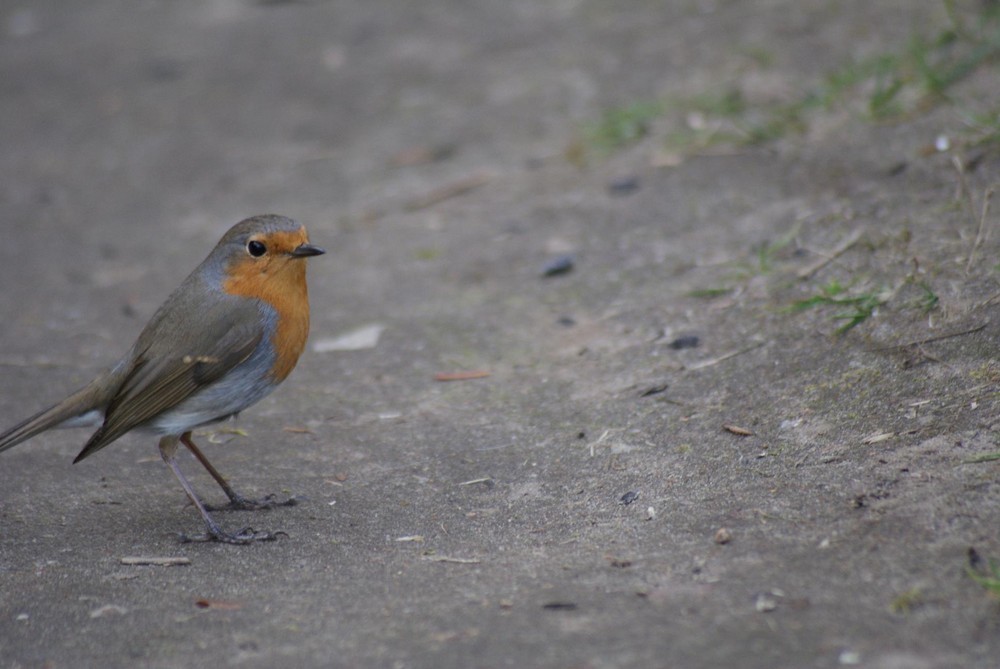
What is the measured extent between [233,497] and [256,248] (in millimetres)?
862

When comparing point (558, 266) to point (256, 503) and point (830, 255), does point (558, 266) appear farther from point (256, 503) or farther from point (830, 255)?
point (256, 503)

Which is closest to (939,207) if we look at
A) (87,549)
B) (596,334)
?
(596,334)

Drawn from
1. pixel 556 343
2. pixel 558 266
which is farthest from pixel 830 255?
pixel 558 266

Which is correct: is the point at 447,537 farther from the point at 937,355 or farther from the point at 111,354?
the point at 111,354

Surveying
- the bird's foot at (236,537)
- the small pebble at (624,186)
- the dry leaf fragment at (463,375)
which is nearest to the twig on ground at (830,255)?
the dry leaf fragment at (463,375)

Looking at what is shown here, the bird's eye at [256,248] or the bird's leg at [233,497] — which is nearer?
the bird's leg at [233,497]

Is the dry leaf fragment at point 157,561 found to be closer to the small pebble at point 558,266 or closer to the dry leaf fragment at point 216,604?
the dry leaf fragment at point 216,604

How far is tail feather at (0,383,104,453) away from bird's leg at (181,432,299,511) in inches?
12.4

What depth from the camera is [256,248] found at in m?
3.93

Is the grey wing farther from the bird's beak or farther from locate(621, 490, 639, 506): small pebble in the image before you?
locate(621, 490, 639, 506): small pebble

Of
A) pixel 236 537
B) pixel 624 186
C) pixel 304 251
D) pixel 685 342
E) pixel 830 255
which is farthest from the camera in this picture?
pixel 624 186

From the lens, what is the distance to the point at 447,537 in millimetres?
3443

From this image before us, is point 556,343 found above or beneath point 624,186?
beneath

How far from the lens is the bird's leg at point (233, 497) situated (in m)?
3.79
